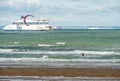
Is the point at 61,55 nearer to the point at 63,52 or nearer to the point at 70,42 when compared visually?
the point at 63,52

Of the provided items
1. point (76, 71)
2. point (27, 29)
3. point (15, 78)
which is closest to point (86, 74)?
point (76, 71)

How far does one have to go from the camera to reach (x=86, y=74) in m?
25.9

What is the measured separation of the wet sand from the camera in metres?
25.8

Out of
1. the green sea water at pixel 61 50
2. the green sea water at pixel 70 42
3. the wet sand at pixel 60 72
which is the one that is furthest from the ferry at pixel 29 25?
the wet sand at pixel 60 72

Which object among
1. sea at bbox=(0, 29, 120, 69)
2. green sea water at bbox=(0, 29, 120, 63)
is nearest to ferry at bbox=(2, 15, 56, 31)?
green sea water at bbox=(0, 29, 120, 63)

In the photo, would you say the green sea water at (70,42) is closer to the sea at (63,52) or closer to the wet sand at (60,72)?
the sea at (63,52)

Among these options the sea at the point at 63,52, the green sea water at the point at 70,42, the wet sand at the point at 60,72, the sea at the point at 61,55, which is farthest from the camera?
the green sea water at the point at 70,42

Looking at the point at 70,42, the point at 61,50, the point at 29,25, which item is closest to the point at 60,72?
the point at 61,50

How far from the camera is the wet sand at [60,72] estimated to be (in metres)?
25.8

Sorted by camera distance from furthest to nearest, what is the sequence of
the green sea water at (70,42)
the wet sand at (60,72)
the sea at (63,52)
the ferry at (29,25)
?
the ferry at (29,25)
the green sea water at (70,42)
the sea at (63,52)
the wet sand at (60,72)

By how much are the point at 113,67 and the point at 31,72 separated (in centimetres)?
592

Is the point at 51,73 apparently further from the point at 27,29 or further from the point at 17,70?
the point at 27,29

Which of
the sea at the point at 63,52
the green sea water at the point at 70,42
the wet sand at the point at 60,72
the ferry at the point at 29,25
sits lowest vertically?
the ferry at the point at 29,25

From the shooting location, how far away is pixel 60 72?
26.6m
